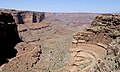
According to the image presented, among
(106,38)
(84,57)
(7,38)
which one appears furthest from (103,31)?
(7,38)

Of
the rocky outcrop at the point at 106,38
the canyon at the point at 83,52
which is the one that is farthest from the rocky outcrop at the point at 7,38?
the rocky outcrop at the point at 106,38

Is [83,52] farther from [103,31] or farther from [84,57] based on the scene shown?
[103,31]

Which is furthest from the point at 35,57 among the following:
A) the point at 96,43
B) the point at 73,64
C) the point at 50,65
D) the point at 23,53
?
the point at 96,43

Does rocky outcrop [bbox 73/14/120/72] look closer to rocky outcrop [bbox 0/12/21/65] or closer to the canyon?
the canyon

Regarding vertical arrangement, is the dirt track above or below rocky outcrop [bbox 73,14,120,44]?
below

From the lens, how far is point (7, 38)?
1999 inches

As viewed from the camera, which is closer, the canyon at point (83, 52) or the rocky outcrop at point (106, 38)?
the rocky outcrop at point (106, 38)

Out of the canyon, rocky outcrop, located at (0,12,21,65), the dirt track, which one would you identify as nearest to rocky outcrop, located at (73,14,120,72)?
the canyon

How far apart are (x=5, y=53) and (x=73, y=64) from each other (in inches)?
933

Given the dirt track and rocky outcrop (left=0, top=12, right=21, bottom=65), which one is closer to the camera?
the dirt track

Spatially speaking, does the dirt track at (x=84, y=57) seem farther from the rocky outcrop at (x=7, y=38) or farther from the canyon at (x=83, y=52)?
the rocky outcrop at (x=7, y=38)

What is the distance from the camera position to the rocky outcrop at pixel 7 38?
4450 centimetres

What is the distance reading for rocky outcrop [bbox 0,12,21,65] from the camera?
4450 centimetres

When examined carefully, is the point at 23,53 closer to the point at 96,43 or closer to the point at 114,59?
the point at 96,43
